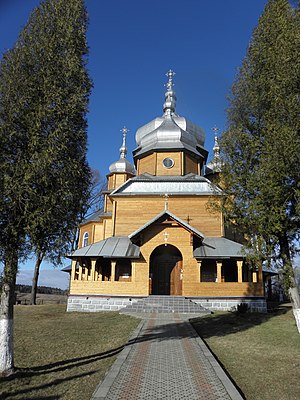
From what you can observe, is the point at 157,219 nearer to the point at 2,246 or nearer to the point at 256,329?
the point at 256,329

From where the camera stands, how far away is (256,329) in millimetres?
11656

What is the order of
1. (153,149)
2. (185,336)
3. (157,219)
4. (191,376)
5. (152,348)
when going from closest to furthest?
1. (191,376)
2. (152,348)
3. (185,336)
4. (157,219)
5. (153,149)

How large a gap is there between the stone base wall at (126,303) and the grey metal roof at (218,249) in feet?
7.31

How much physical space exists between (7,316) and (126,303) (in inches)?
432

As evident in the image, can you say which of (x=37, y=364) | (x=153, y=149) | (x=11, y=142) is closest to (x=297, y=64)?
(x=11, y=142)

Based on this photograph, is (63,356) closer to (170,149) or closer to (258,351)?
(258,351)

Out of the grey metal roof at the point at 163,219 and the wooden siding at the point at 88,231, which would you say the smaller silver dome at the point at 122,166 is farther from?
the grey metal roof at the point at 163,219

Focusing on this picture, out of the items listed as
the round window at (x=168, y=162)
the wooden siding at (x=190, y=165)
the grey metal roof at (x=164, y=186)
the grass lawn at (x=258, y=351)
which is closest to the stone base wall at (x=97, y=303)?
the grass lawn at (x=258, y=351)

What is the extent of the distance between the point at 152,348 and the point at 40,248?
3.91 meters

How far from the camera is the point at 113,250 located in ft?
59.9

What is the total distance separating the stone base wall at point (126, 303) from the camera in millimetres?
16641

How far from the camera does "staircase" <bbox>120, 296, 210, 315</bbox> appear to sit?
51.1 ft

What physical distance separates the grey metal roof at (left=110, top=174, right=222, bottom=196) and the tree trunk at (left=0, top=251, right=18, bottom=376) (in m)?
14.4

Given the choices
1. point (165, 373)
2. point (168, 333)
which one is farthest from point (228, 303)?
point (165, 373)
